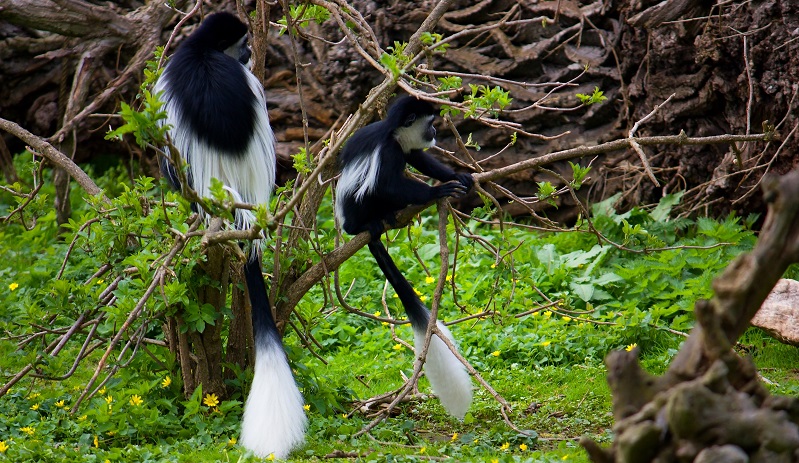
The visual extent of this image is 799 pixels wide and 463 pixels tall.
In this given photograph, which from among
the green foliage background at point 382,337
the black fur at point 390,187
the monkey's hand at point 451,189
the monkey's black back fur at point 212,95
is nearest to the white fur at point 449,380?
the green foliage background at point 382,337

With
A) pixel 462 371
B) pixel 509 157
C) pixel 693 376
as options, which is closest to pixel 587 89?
pixel 509 157

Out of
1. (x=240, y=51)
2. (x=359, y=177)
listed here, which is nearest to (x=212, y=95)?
(x=240, y=51)

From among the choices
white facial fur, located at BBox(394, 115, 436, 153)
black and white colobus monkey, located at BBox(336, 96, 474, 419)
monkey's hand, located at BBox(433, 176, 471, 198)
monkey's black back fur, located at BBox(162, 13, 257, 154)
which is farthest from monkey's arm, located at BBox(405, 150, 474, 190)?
monkey's black back fur, located at BBox(162, 13, 257, 154)

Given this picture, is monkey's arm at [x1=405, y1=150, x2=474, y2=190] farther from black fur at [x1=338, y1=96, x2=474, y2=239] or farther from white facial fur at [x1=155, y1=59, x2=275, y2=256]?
white facial fur at [x1=155, y1=59, x2=275, y2=256]

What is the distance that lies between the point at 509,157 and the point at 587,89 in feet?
2.13

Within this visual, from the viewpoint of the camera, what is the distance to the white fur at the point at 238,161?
3021 millimetres

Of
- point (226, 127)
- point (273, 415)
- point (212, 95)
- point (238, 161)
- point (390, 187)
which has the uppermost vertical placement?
point (212, 95)

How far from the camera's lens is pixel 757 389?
1479mm

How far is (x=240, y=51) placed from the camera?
333 centimetres

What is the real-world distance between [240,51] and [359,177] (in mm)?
733

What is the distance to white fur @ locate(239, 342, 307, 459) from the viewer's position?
8.16 ft

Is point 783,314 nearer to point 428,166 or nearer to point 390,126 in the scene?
point 428,166

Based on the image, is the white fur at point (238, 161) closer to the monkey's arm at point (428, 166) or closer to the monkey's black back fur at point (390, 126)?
the monkey's black back fur at point (390, 126)

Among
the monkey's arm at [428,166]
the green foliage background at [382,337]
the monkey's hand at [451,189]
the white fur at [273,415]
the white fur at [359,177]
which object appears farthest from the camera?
the monkey's arm at [428,166]
